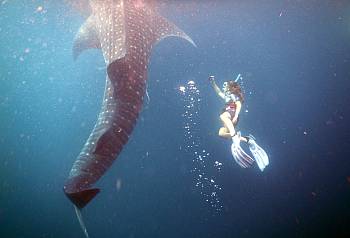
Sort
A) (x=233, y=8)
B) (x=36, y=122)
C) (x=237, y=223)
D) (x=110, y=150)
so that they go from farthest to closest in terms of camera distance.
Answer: (x=36, y=122), (x=233, y=8), (x=237, y=223), (x=110, y=150)

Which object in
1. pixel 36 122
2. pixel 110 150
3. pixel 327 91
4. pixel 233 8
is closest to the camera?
pixel 110 150

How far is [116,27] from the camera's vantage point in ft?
18.0

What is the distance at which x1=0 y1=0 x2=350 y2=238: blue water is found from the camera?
15.4 m

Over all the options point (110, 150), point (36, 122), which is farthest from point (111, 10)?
point (36, 122)

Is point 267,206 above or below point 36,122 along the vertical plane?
below

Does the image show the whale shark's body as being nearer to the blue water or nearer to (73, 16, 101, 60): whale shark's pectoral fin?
(73, 16, 101, 60): whale shark's pectoral fin

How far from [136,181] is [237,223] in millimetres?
5214

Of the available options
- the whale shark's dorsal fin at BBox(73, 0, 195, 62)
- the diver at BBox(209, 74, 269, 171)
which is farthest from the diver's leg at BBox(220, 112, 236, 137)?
the whale shark's dorsal fin at BBox(73, 0, 195, 62)

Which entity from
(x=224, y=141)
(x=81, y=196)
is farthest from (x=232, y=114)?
(x=224, y=141)

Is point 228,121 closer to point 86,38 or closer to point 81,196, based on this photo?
point 86,38

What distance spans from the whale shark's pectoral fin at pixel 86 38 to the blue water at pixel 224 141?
23.9ft

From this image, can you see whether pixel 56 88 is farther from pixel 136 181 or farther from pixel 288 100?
pixel 288 100

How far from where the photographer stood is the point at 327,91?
18156 mm

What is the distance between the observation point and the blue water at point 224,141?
15375 mm
